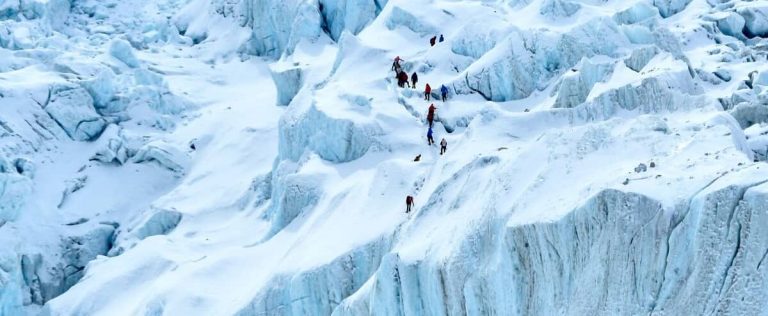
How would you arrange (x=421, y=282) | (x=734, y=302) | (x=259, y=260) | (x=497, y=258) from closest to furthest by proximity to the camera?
(x=734, y=302), (x=497, y=258), (x=421, y=282), (x=259, y=260)

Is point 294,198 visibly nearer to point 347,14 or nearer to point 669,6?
point 669,6

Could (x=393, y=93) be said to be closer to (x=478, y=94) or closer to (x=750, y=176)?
(x=478, y=94)

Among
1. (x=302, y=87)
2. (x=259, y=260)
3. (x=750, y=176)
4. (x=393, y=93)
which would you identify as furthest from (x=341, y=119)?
(x=750, y=176)

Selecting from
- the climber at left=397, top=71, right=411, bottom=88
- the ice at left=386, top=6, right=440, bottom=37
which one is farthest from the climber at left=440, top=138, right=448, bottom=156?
the ice at left=386, top=6, right=440, bottom=37

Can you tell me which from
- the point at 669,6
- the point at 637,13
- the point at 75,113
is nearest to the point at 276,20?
the point at 75,113

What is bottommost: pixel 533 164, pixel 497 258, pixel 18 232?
pixel 18 232

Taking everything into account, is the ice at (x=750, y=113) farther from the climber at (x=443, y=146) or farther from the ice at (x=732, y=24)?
the ice at (x=732, y=24)
